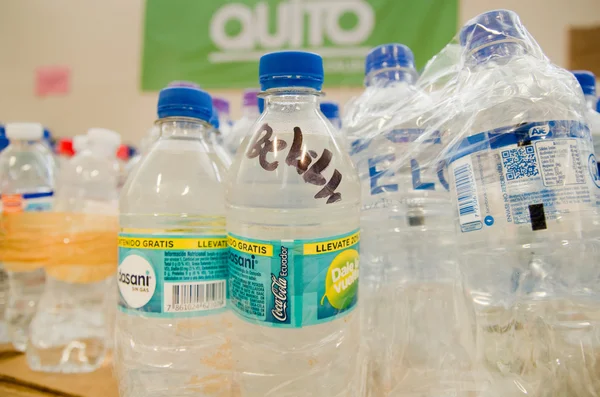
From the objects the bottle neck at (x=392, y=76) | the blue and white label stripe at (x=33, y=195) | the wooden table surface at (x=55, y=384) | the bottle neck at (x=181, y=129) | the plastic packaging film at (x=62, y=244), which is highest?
the bottle neck at (x=392, y=76)

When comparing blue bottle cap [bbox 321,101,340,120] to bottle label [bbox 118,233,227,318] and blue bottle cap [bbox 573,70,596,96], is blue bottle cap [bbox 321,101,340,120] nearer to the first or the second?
bottle label [bbox 118,233,227,318]

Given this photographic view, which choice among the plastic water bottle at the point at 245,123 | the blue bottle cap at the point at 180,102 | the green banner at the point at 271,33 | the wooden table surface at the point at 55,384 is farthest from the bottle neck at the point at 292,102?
the green banner at the point at 271,33

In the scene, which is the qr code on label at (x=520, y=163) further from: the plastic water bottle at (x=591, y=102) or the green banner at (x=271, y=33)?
the green banner at (x=271, y=33)

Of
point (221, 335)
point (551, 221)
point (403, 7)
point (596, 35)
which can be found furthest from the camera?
point (403, 7)

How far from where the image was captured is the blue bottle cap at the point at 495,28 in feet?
1.92

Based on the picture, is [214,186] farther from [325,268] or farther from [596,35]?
[596,35]

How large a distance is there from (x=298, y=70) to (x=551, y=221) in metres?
0.40

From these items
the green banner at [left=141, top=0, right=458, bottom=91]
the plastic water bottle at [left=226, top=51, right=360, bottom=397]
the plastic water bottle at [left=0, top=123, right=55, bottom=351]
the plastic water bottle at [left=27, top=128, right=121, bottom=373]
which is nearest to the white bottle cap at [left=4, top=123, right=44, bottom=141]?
the plastic water bottle at [left=0, top=123, right=55, bottom=351]

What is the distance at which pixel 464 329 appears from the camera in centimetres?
61

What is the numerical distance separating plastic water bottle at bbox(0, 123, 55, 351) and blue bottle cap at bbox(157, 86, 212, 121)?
44 centimetres

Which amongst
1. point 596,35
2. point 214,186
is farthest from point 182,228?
point 596,35

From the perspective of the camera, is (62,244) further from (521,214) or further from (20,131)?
(521,214)

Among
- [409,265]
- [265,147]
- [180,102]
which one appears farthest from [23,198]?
[409,265]

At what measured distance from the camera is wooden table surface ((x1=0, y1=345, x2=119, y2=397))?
0.64 m
